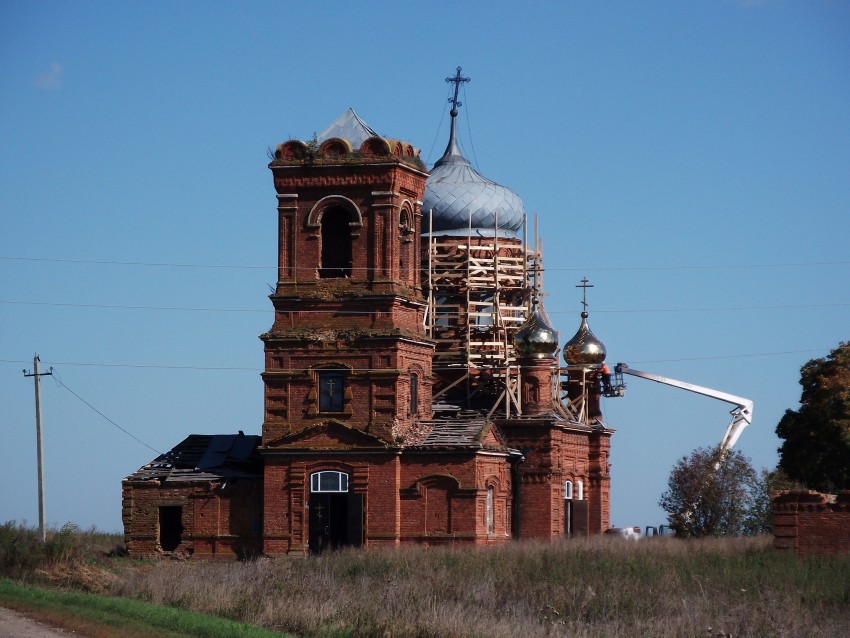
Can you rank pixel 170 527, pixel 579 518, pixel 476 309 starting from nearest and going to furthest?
pixel 170 527 < pixel 579 518 < pixel 476 309

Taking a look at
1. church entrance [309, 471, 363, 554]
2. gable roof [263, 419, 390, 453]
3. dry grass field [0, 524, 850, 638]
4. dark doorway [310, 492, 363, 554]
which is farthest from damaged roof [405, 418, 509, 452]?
dry grass field [0, 524, 850, 638]

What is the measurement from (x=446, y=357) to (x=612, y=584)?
18353 millimetres

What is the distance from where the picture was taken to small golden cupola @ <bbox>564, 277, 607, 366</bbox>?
5597cm

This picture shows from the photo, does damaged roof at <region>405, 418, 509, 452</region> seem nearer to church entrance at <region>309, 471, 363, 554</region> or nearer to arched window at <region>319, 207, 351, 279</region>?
church entrance at <region>309, 471, 363, 554</region>

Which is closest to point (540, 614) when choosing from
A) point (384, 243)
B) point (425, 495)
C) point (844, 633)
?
point (844, 633)

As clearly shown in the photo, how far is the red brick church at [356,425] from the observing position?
45.4 m

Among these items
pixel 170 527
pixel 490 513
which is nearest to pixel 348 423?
pixel 490 513

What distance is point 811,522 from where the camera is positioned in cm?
3756

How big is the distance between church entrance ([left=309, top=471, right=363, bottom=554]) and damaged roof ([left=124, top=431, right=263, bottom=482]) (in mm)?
2333

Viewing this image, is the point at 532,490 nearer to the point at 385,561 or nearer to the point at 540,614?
the point at 385,561

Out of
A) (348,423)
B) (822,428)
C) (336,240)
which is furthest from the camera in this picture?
(822,428)

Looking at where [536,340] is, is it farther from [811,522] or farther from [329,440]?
[811,522]

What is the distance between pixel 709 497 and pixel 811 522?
20.1m

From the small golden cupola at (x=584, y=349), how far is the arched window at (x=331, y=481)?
1290 cm
